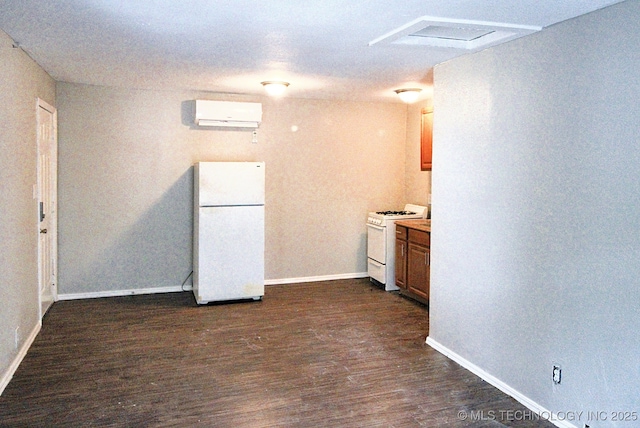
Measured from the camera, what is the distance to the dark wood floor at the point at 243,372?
301 centimetres

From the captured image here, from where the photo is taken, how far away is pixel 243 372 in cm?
366

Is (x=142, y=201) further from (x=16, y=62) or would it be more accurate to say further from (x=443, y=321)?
(x=443, y=321)

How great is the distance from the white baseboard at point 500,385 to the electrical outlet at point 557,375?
0.20 meters

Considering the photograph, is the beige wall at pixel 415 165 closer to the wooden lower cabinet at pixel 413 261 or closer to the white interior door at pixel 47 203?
the wooden lower cabinet at pixel 413 261

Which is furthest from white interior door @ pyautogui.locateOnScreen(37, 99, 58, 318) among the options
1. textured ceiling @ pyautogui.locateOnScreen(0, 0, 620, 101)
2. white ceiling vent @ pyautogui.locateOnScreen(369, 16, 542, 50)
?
white ceiling vent @ pyautogui.locateOnScreen(369, 16, 542, 50)

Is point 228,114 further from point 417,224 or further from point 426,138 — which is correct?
point 417,224

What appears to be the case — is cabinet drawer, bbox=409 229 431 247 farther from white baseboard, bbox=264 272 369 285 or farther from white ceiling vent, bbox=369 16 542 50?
white ceiling vent, bbox=369 16 542 50

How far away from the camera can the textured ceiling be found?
271 centimetres

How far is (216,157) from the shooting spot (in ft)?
19.6

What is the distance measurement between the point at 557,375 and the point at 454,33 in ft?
7.08

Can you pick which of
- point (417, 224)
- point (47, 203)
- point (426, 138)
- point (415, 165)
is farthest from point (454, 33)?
point (47, 203)

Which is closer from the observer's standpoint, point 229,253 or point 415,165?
point 229,253

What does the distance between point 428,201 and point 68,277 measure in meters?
4.15

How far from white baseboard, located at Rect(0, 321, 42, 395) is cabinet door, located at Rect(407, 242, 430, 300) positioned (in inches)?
141
